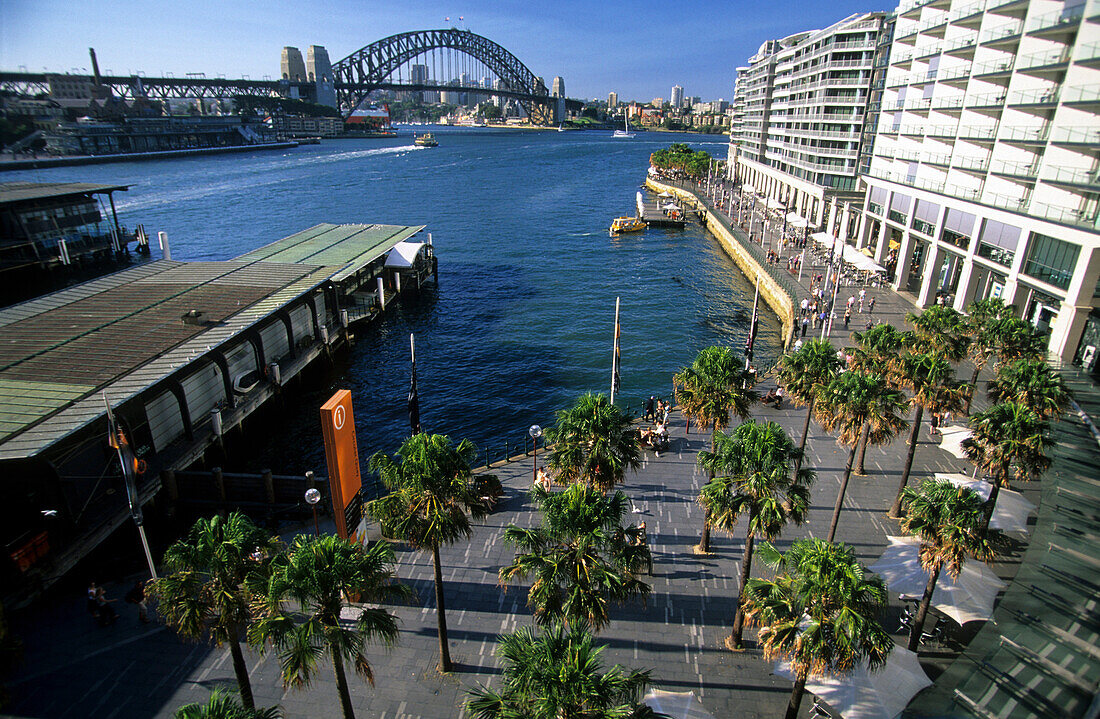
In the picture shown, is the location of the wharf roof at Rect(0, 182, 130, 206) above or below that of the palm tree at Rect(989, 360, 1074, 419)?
above

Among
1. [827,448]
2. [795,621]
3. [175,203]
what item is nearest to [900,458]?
[827,448]

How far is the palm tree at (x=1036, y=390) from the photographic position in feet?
75.7

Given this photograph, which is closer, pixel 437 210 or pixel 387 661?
pixel 387 661

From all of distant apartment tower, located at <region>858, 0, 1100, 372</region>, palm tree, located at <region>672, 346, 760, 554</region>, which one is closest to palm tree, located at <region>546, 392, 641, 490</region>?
palm tree, located at <region>672, 346, 760, 554</region>

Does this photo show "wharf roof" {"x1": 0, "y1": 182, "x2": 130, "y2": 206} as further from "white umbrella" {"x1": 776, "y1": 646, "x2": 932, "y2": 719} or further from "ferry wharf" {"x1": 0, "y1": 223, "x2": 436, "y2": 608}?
"white umbrella" {"x1": 776, "y1": 646, "x2": 932, "y2": 719}

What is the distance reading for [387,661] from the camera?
20062mm

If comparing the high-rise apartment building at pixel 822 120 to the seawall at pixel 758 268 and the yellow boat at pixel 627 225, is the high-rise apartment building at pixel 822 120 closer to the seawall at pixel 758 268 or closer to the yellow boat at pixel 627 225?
the seawall at pixel 758 268

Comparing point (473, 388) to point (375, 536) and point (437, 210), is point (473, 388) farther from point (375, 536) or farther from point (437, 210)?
point (437, 210)

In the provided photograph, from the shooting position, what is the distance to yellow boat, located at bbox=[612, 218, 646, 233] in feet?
354

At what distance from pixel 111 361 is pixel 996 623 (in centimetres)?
4229

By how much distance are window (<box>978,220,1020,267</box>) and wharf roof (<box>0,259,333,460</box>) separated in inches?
2159

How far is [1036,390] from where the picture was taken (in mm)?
23250

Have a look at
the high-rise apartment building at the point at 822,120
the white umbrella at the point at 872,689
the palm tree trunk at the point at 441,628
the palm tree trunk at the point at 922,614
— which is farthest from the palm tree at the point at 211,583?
the high-rise apartment building at the point at 822,120

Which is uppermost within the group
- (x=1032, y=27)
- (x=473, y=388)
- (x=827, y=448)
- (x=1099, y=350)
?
(x=1032, y=27)
